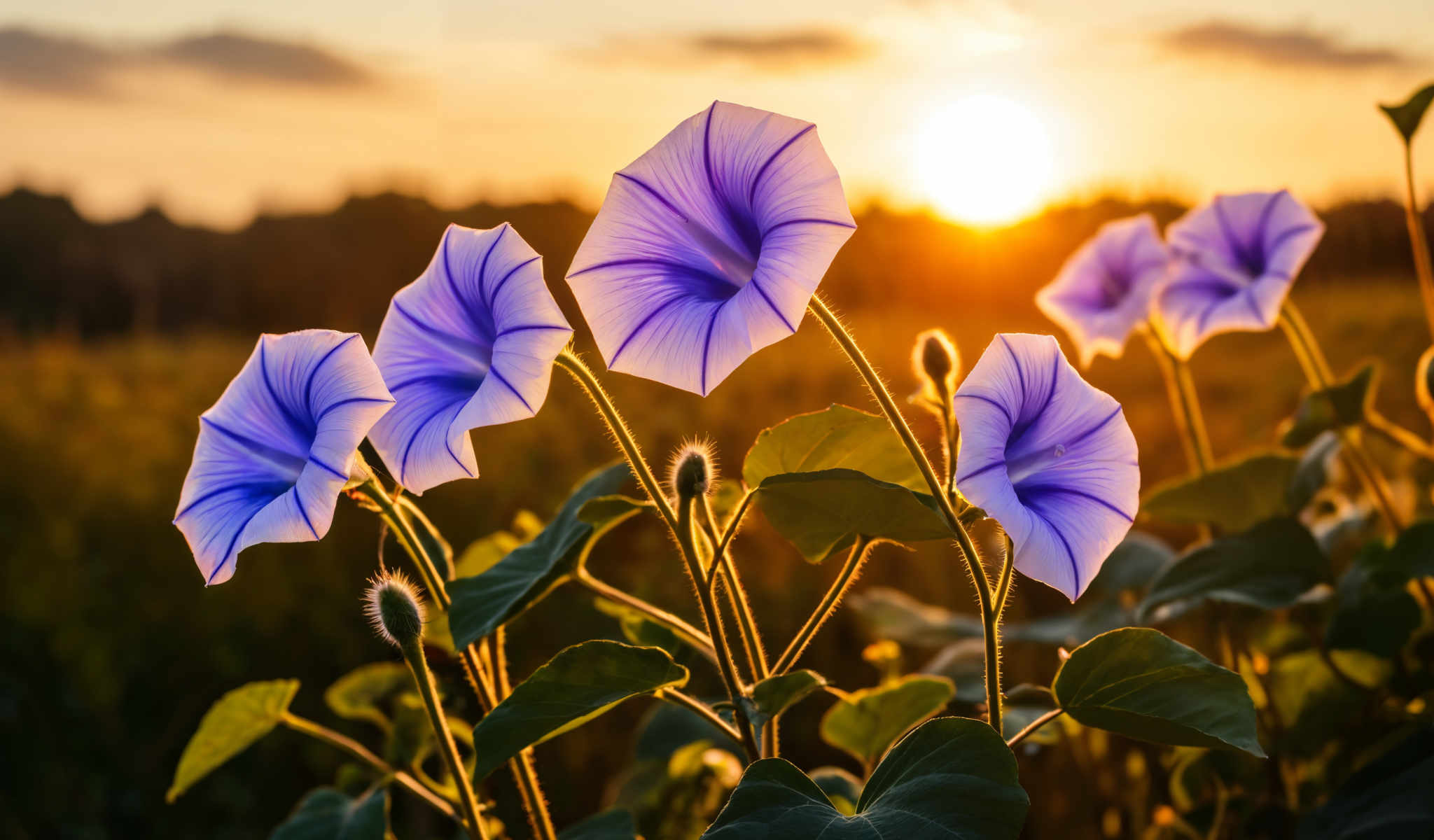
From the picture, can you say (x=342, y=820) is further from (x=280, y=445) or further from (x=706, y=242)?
(x=706, y=242)

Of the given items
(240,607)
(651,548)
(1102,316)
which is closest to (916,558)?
(651,548)

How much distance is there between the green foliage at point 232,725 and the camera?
0.90m

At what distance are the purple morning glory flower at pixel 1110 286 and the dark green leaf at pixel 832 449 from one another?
1.68 feet

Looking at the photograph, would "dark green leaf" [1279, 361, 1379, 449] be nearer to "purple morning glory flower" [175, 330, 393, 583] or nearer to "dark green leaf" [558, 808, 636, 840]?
"dark green leaf" [558, 808, 636, 840]

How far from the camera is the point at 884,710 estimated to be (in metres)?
0.88

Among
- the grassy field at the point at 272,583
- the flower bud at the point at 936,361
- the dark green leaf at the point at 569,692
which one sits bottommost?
the grassy field at the point at 272,583

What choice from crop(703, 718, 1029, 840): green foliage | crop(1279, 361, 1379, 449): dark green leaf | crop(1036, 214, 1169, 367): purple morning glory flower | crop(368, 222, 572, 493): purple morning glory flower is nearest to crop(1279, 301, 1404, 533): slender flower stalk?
crop(1279, 361, 1379, 449): dark green leaf

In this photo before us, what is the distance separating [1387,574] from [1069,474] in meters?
0.58

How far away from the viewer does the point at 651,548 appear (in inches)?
102

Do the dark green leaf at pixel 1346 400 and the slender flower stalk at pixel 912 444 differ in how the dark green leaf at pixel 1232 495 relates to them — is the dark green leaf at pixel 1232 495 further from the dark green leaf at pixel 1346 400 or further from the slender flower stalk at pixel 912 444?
the slender flower stalk at pixel 912 444

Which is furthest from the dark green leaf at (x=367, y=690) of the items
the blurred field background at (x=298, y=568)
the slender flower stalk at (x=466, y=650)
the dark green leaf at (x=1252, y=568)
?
the dark green leaf at (x=1252, y=568)

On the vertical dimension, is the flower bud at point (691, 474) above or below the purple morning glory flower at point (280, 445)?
below

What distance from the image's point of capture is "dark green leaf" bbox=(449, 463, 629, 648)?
71 cm

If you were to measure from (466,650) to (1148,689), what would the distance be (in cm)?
47
